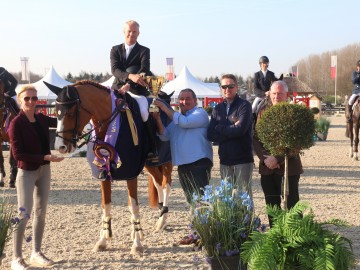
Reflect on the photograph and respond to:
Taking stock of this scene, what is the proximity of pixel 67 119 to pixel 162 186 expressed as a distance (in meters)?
2.21

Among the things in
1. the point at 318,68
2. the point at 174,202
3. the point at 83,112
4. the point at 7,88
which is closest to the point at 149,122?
the point at 83,112

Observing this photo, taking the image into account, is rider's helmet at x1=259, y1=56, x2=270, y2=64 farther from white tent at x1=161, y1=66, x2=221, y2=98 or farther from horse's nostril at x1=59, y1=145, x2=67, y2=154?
white tent at x1=161, y1=66, x2=221, y2=98

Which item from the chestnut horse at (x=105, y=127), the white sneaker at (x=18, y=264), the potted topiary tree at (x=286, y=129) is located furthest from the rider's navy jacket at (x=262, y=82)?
the white sneaker at (x=18, y=264)

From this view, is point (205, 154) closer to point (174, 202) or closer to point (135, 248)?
point (135, 248)

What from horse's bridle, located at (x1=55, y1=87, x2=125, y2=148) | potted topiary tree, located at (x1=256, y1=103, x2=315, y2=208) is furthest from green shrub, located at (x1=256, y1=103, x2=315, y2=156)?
horse's bridle, located at (x1=55, y1=87, x2=125, y2=148)

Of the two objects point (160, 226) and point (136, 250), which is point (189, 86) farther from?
point (136, 250)

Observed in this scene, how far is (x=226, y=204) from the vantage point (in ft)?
15.0

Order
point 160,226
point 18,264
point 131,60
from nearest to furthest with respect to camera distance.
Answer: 1. point 18,264
2. point 131,60
3. point 160,226

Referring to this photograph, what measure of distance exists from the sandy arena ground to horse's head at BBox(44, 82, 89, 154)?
1.24 metres

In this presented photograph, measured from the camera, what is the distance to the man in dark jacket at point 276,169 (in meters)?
5.30

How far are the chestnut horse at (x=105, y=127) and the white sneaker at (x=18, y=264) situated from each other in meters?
0.92

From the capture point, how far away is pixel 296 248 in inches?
149

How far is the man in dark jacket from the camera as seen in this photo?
5.30 metres

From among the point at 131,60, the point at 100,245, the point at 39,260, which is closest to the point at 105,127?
the point at 131,60
